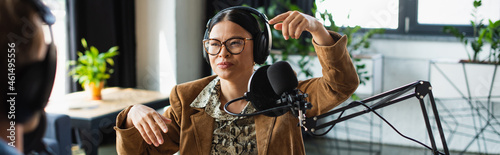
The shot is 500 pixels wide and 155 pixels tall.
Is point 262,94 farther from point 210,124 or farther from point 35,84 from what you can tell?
point 35,84

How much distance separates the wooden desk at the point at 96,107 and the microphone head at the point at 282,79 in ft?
4.79

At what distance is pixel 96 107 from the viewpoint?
237cm

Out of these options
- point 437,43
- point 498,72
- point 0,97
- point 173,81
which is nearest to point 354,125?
point 437,43

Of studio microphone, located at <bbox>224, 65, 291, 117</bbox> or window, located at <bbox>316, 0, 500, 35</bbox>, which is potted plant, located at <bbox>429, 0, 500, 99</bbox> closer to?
window, located at <bbox>316, 0, 500, 35</bbox>

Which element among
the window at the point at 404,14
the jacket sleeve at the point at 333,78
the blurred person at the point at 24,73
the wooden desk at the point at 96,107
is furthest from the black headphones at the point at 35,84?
the window at the point at 404,14

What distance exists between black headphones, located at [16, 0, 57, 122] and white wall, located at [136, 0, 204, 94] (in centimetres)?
303

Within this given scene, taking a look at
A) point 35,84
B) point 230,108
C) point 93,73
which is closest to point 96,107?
point 93,73

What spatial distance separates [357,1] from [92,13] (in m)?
1.67

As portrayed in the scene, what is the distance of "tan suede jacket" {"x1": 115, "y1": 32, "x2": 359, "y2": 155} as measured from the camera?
933 millimetres

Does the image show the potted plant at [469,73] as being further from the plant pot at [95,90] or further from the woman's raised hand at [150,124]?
the woman's raised hand at [150,124]

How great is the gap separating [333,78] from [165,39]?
2.52 m

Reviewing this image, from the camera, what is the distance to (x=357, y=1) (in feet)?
10.4

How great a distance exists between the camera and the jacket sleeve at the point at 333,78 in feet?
2.82

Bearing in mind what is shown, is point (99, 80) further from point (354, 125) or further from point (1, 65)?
point (1, 65)
